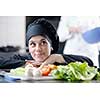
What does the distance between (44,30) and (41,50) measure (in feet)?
0.36

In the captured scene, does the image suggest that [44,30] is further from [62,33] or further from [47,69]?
[47,69]

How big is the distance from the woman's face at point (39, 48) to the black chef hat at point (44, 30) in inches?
0.9

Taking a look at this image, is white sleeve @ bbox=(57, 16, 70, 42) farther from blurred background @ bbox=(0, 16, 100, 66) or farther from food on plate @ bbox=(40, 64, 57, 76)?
food on plate @ bbox=(40, 64, 57, 76)

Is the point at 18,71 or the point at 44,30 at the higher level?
the point at 44,30

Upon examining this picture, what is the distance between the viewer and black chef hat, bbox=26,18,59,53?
69.1 inches

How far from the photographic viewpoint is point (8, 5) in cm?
171

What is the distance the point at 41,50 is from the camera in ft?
5.78

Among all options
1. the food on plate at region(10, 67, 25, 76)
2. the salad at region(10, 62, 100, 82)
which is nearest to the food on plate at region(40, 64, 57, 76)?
the salad at region(10, 62, 100, 82)

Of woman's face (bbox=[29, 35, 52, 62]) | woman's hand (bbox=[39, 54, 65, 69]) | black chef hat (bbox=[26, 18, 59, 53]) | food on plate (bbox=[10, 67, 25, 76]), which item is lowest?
food on plate (bbox=[10, 67, 25, 76])

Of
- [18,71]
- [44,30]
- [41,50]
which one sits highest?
[44,30]

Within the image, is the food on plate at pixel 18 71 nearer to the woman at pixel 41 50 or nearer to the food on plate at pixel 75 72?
the woman at pixel 41 50

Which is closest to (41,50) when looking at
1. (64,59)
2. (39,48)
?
(39,48)

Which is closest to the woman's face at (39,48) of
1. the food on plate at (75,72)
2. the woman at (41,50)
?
the woman at (41,50)
